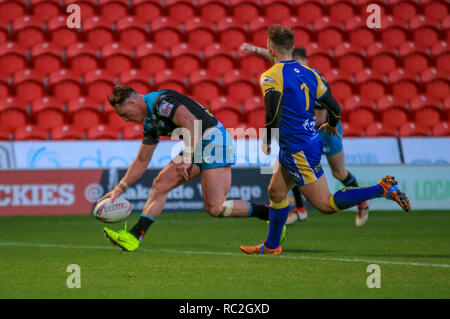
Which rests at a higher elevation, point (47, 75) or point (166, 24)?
Result: point (166, 24)

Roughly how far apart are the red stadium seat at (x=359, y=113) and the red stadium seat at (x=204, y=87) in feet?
8.92

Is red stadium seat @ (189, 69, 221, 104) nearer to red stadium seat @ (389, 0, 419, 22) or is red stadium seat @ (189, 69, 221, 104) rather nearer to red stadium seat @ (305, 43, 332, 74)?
red stadium seat @ (305, 43, 332, 74)

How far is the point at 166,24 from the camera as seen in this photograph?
55.2 feet

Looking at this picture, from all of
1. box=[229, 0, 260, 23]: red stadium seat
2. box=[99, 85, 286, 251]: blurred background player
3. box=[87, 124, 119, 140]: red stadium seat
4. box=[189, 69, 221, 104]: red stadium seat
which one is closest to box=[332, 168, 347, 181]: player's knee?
box=[99, 85, 286, 251]: blurred background player

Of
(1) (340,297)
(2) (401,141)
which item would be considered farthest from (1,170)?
(1) (340,297)

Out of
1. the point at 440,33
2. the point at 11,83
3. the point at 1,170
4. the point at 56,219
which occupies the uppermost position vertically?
the point at 440,33

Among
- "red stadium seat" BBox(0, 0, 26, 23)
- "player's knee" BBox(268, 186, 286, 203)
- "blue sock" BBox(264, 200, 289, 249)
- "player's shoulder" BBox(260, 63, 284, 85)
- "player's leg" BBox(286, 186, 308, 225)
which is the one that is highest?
"red stadium seat" BBox(0, 0, 26, 23)

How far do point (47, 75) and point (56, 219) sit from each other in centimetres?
517

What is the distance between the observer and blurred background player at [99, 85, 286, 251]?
6.78 metres

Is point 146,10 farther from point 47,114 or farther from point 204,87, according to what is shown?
point 47,114

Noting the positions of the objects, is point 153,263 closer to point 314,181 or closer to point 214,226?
point 314,181

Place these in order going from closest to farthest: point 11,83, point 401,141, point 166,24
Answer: point 401,141 < point 11,83 < point 166,24

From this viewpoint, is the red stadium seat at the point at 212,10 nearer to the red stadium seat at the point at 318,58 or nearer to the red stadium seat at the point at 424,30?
the red stadium seat at the point at 318,58

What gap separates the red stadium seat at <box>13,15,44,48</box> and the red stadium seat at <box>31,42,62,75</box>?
0.44 m
